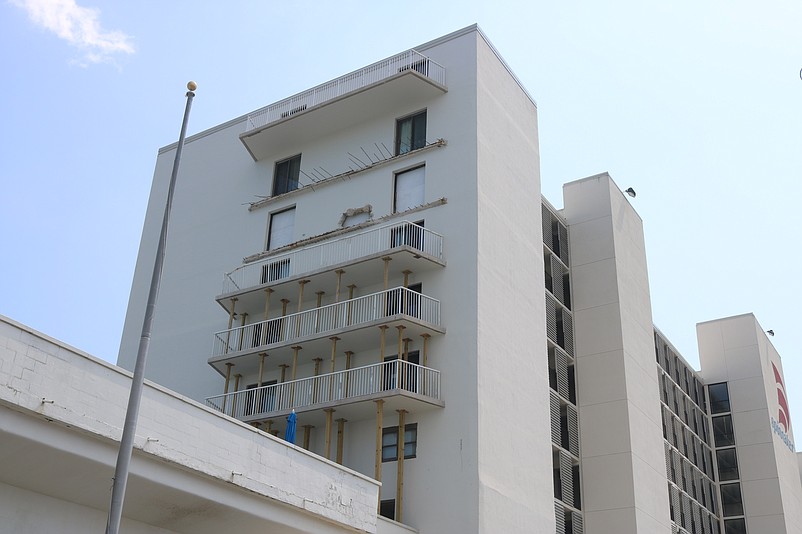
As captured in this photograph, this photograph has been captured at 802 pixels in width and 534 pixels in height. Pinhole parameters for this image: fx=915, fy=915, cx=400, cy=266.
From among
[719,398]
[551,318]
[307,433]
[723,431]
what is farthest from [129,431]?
[719,398]

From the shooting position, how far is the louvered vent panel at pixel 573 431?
134 ft

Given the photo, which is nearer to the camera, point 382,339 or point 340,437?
point 382,339

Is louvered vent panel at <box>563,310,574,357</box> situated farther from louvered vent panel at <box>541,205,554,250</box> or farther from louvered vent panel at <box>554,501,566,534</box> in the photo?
louvered vent panel at <box>554,501,566,534</box>

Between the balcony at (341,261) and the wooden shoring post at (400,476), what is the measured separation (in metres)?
5.54

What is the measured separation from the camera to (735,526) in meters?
56.5

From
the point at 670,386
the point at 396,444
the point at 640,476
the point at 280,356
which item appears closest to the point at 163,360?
the point at 280,356

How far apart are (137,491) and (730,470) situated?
4754cm

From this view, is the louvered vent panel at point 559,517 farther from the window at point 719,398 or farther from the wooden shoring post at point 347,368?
the window at point 719,398

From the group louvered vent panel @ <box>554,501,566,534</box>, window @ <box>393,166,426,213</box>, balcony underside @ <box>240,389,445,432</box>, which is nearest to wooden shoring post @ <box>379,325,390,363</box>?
balcony underside @ <box>240,389,445,432</box>

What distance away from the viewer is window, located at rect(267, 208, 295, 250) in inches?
1500

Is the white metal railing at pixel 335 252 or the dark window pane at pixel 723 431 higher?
the dark window pane at pixel 723 431

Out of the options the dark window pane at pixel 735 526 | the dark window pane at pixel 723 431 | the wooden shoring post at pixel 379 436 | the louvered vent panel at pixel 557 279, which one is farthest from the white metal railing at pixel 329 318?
the dark window pane at pixel 723 431

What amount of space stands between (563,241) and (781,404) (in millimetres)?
26775

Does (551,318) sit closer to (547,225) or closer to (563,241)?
(547,225)
